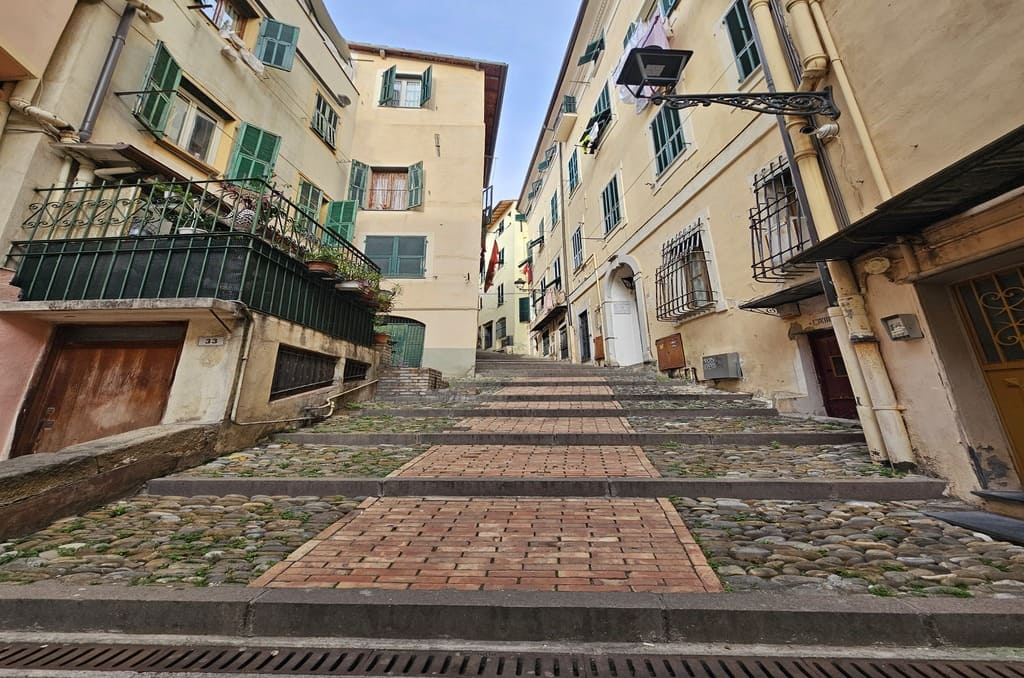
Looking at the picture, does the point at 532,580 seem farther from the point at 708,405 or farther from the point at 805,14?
the point at 805,14

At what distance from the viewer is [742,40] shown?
23.5ft

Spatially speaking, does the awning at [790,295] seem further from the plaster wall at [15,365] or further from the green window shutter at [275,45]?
the green window shutter at [275,45]

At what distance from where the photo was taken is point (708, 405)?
664 centimetres

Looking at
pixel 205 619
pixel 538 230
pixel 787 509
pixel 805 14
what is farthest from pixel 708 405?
pixel 538 230

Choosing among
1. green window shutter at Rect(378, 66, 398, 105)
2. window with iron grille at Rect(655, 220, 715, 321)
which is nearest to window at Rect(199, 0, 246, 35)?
green window shutter at Rect(378, 66, 398, 105)

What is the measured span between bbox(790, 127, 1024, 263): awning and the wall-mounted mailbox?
742 mm

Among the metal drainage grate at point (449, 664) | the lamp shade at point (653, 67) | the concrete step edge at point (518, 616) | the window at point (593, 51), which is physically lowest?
the metal drainage grate at point (449, 664)

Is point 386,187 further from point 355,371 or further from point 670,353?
point 670,353

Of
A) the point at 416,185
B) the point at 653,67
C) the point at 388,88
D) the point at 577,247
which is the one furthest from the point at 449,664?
the point at 388,88

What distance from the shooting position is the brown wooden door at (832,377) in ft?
17.8

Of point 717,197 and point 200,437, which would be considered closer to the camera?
point 200,437

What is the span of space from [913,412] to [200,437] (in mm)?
7529

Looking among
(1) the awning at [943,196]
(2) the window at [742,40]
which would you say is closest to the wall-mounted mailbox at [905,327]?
(1) the awning at [943,196]

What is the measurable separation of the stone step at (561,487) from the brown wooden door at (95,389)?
5.56ft
